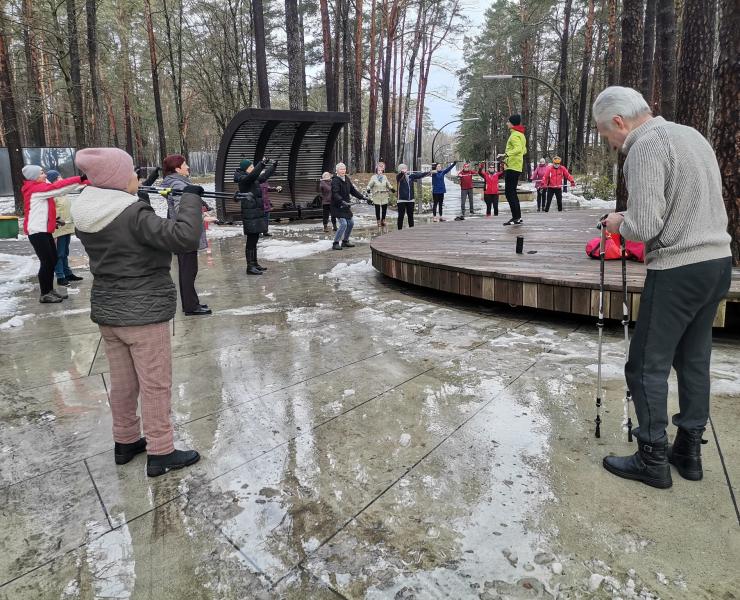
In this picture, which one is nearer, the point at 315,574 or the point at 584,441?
the point at 315,574

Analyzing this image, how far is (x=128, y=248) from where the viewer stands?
273 cm

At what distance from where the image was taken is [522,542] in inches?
87.8

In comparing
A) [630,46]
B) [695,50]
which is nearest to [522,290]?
[695,50]

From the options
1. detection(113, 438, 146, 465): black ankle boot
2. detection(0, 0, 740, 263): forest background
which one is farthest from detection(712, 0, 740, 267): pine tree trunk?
detection(113, 438, 146, 465): black ankle boot

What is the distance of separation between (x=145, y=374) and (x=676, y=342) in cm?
263

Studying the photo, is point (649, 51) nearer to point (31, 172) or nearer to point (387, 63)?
point (387, 63)

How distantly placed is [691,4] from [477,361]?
20.4 ft

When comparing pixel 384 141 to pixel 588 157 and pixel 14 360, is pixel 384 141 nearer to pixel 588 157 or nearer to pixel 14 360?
pixel 588 157

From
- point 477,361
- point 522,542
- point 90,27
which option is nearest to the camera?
point 522,542

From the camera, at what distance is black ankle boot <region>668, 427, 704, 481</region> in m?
2.65

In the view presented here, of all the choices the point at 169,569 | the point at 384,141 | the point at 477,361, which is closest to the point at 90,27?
the point at 384,141

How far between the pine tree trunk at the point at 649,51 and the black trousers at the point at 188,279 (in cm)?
1357

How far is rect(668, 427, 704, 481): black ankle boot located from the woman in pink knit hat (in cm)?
250

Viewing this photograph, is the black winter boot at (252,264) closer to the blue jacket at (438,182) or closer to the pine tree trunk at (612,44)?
the blue jacket at (438,182)
